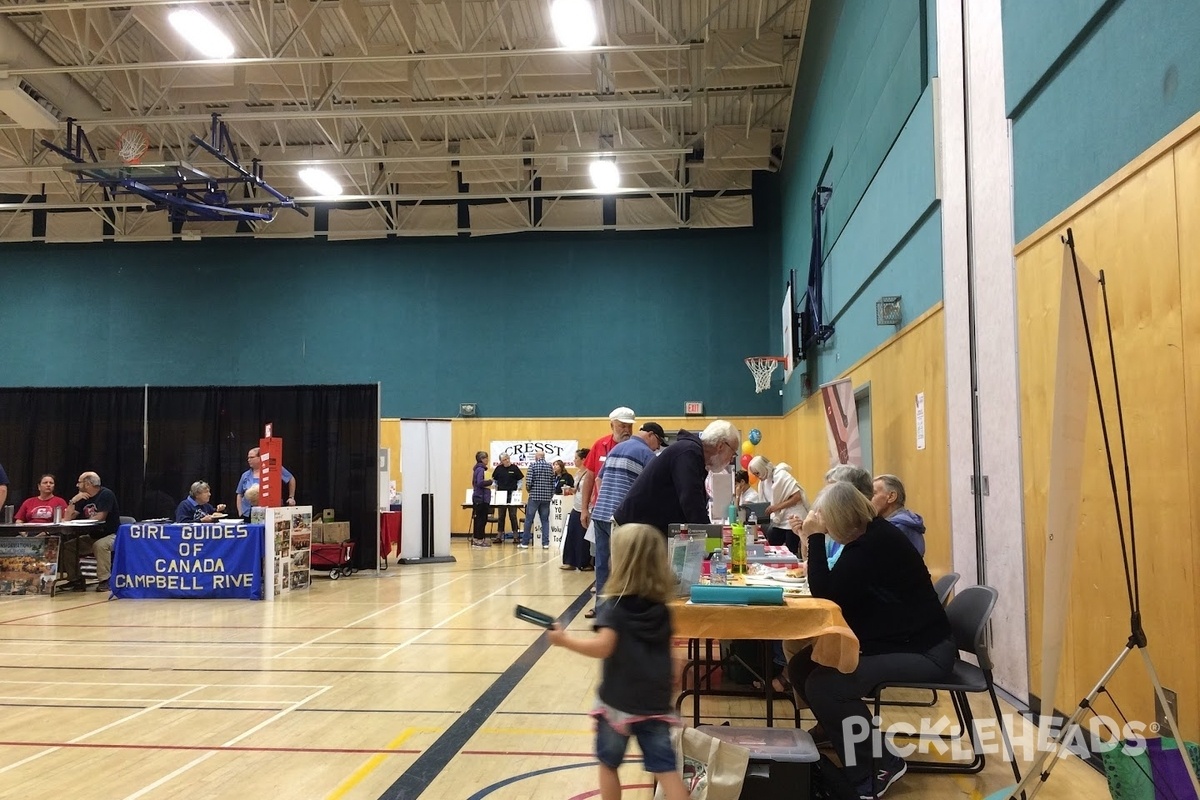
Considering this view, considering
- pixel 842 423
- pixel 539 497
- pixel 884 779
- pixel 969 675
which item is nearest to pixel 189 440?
pixel 539 497

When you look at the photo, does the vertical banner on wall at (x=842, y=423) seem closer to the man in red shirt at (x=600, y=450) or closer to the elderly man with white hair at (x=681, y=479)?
the man in red shirt at (x=600, y=450)

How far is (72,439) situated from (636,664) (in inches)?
487

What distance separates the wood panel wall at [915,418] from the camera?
5.48 meters

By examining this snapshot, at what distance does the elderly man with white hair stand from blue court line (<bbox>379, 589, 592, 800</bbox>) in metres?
1.14

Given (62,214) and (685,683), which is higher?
(62,214)

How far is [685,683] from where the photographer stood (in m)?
4.49

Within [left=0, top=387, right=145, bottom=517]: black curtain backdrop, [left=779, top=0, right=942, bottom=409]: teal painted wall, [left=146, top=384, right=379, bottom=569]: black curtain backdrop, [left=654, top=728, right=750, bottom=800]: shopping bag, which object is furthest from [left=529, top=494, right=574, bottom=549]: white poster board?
[left=654, top=728, right=750, bottom=800]: shopping bag

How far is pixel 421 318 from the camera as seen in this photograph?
16938mm

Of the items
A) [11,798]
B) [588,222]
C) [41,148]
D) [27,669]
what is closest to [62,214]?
[41,148]

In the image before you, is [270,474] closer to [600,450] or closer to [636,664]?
[600,450]

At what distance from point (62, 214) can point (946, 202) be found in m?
17.6

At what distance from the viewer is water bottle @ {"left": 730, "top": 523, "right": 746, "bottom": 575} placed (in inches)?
149

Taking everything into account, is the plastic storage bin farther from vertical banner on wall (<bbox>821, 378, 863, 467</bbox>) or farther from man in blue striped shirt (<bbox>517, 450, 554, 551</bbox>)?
man in blue striped shirt (<bbox>517, 450, 554, 551</bbox>)

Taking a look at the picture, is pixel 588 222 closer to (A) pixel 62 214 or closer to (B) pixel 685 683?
(A) pixel 62 214
